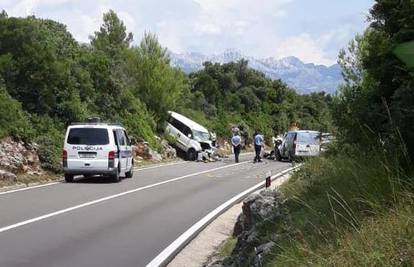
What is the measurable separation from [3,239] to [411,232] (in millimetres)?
7477

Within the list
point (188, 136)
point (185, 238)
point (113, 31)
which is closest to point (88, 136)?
point (185, 238)

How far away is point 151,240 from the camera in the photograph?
10.7 metres

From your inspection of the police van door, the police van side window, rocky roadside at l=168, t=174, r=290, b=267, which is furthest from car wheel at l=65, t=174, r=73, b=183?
rocky roadside at l=168, t=174, r=290, b=267

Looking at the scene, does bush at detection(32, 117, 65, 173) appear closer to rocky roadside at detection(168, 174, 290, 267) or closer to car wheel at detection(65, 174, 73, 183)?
car wheel at detection(65, 174, 73, 183)

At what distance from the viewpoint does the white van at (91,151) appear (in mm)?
21312

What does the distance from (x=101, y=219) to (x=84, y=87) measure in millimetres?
20838

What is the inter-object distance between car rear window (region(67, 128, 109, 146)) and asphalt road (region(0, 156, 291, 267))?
1.35 metres

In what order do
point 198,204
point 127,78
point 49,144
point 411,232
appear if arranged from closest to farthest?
1. point 411,232
2. point 198,204
3. point 49,144
4. point 127,78

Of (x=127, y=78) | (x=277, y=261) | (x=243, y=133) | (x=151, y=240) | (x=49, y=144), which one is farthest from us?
(x=243, y=133)

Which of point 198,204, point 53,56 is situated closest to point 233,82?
point 53,56

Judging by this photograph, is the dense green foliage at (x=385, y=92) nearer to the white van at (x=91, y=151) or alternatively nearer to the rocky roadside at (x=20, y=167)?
the rocky roadside at (x=20, y=167)

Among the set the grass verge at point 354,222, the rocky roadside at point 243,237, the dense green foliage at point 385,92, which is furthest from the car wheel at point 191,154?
the grass verge at point 354,222

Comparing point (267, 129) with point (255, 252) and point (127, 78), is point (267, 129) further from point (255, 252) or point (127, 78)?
point (255, 252)

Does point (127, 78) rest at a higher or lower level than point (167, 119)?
higher
